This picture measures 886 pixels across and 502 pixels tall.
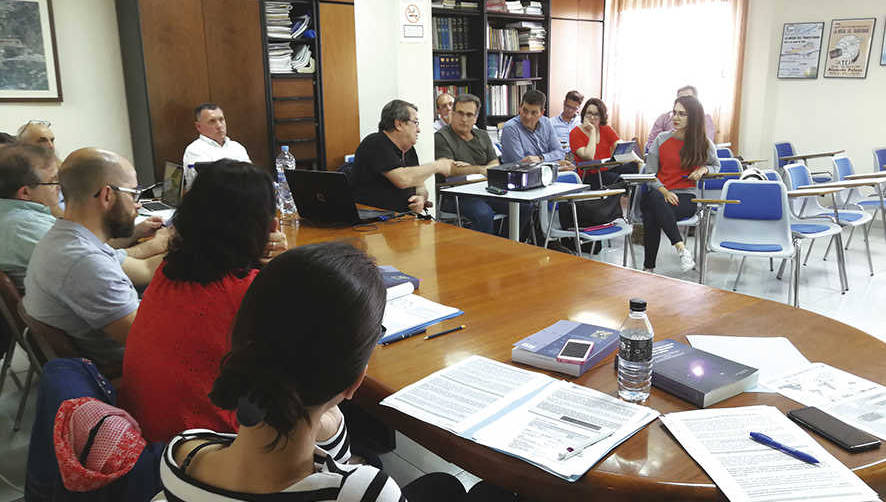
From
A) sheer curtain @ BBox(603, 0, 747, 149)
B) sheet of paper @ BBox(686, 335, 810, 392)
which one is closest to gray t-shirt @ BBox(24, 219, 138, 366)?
sheet of paper @ BBox(686, 335, 810, 392)

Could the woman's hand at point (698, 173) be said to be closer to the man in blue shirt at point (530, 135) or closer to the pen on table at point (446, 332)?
the man in blue shirt at point (530, 135)

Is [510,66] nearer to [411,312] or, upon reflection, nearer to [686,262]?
[686,262]

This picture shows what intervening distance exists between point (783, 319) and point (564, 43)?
6.84 metres

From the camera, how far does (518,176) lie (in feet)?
13.0

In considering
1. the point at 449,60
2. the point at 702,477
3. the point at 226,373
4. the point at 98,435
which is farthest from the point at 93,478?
the point at 449,60

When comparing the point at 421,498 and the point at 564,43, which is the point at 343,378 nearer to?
the point at 421,498

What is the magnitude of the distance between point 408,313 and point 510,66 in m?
6.21

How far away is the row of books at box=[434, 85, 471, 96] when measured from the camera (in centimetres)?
702

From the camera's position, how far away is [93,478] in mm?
1021

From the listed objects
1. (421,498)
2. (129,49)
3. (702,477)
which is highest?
(129,49)

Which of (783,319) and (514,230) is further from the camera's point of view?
(514,230)

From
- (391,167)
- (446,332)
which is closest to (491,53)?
(391,167)

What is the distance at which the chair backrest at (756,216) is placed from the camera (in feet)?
12.7

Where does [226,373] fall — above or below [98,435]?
above
